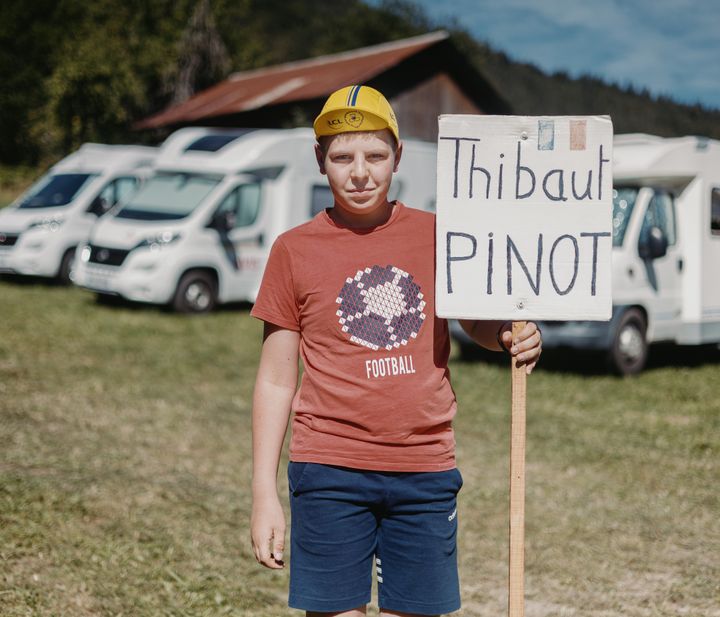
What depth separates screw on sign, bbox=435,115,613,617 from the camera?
259 centimetres

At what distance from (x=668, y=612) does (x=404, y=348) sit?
2463 mm

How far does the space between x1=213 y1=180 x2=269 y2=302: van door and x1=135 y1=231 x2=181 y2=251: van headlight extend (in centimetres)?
65

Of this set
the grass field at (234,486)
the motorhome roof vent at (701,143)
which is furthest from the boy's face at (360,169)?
Result: the motorhome roof vent at (701,143)

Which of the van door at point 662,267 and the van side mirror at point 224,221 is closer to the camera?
the van door at point 662,267

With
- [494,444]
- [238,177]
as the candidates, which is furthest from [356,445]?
[238,177]

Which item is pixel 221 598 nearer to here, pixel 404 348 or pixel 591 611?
pixel 591 611

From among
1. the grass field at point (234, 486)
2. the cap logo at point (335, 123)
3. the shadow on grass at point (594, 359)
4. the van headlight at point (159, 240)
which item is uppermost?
the van headlight at point (159, 240)

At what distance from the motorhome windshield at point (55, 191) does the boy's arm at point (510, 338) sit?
13.6 metres

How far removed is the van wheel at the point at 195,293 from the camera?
12914mm

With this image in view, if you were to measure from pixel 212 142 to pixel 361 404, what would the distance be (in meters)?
12.0

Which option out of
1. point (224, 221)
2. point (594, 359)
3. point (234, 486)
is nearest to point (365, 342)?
point (234, 486)

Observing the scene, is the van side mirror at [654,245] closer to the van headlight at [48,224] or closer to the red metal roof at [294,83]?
the van headlight at [48,224]

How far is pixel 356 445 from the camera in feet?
7.93

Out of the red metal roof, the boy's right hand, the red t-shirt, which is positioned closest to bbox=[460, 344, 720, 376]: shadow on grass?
the red t-shirt
